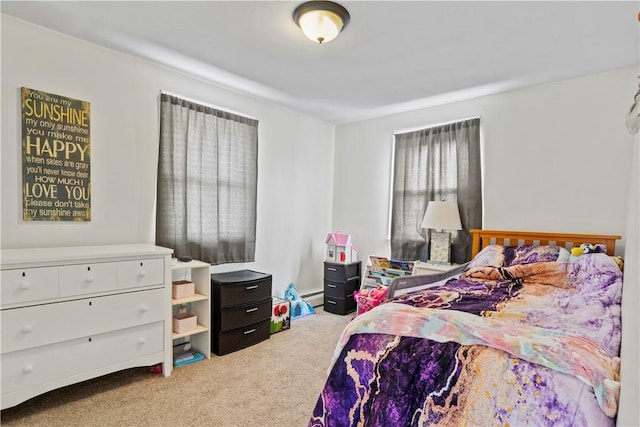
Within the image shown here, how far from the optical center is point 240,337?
9.09 feet

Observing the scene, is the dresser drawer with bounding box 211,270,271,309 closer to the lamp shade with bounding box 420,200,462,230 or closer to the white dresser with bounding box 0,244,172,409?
the white dresser with bounding box 0,244,172,409

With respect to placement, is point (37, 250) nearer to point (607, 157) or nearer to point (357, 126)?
point (357, 126)

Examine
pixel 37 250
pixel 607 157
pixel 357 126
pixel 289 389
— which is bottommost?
pixel 289 389

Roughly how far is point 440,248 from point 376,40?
2041mm

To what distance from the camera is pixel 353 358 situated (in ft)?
4.46

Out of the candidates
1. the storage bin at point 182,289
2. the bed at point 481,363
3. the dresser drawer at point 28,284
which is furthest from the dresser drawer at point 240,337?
the bed at point 481,363

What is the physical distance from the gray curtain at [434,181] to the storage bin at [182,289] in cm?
221

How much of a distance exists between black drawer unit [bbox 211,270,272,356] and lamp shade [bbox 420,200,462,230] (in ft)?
5.36

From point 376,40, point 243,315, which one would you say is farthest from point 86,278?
point 376,40

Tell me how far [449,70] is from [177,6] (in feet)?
6.61

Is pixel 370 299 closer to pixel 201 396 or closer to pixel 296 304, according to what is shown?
pixel 296 304

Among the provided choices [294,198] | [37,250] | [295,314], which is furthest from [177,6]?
[295,314]

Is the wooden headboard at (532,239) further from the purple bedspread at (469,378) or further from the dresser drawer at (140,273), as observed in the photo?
the dresser drawer at (140,273)

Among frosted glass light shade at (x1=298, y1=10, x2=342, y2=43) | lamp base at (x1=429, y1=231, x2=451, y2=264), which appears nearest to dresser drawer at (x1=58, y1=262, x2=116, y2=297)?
frosted glass light shade at (x1=298, y1=10, x2=342, y2=43)
